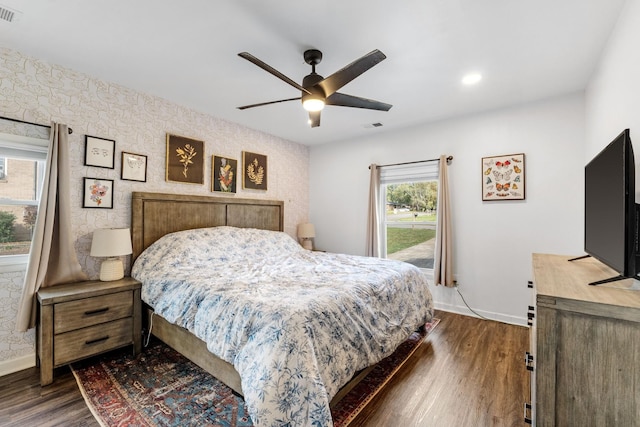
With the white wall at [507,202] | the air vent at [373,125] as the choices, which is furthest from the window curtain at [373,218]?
the air vent at [373,125]

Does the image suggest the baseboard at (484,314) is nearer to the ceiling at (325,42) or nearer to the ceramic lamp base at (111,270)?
the ceiling at (325,42)

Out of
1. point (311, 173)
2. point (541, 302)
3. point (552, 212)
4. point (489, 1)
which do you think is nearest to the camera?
point (541, 302)

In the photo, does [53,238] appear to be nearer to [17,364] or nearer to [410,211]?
[17,364]

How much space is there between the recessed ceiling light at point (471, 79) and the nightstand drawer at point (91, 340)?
366cm

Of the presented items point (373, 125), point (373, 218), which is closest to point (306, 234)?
point (373, 218)

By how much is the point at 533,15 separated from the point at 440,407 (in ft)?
8.43

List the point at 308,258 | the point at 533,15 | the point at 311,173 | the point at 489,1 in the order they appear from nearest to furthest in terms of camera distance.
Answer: the point at 489,1 < the point at 533,15 < the point at 308,258 < the point at 311,173

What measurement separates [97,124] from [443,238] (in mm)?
3889

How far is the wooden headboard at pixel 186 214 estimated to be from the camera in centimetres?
290

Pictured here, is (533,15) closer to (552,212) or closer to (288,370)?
(552,212)

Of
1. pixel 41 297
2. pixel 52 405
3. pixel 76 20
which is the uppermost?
pixel 76 20

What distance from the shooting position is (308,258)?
3.42m

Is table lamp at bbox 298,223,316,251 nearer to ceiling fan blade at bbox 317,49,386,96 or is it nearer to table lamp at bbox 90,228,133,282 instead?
table lamp at bbox 90,228,133,282

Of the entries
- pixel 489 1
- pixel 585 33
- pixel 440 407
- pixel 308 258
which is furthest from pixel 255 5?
pixel 440 407
